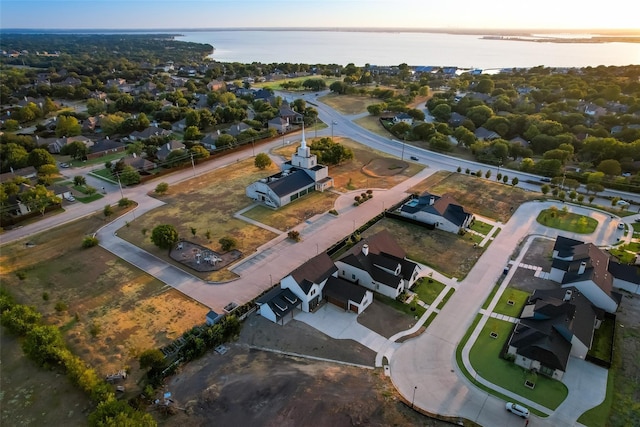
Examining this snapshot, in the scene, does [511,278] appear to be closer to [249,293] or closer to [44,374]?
[249,293]

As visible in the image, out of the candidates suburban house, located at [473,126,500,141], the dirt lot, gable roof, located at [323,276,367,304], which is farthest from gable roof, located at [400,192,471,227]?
suburban house, located at [473,126,500,141]

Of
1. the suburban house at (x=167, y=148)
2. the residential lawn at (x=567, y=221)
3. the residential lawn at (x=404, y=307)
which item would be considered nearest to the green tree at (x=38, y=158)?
the suburban house at (x=167, y=148)

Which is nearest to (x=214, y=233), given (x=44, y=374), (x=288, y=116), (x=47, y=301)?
(x=47, y=301)

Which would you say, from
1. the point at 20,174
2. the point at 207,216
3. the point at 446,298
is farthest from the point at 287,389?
the point at 20,174

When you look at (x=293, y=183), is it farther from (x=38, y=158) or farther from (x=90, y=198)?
(x=38, y=158)

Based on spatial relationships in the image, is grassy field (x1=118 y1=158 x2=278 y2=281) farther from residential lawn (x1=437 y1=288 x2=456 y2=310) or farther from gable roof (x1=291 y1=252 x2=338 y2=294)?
residential lawn (x1=437 y1=288 x2=456 y2=310)

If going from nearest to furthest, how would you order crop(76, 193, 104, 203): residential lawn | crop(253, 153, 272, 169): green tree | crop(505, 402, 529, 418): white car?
crop(505, 402, 529, 418): white car → crop(76, 193, 104, 203): residential lawn → crop(253, 153, 272, 169): green tree
